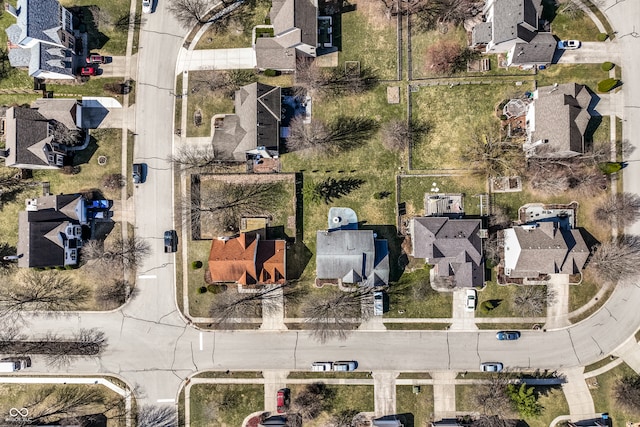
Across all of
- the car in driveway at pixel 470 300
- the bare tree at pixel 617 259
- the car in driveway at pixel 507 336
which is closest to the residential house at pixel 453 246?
the car in driveway at pixel 470 300

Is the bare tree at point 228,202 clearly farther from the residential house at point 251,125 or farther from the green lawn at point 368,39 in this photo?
the green lawn at point 368,39

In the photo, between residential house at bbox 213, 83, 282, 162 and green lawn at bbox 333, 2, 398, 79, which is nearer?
residential house at bbox 213, 83, 282, 162

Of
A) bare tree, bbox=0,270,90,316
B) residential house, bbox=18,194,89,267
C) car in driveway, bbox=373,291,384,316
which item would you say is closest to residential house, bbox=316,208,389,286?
car in driveway, bbox=373,291,384,316

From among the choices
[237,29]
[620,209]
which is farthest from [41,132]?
[620,209]

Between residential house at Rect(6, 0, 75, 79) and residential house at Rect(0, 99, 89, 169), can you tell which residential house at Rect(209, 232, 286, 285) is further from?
residential house at Rect(6, 0, 75, 79)

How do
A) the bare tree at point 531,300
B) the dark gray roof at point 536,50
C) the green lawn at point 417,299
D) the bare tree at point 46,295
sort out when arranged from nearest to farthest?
the dark gray roof at point 536,50 < the bare tree at point 531,300 < the green lawn at point 417,299 < the bare tree at point 46,295

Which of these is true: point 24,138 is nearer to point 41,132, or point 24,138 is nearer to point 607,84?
point 41,132
